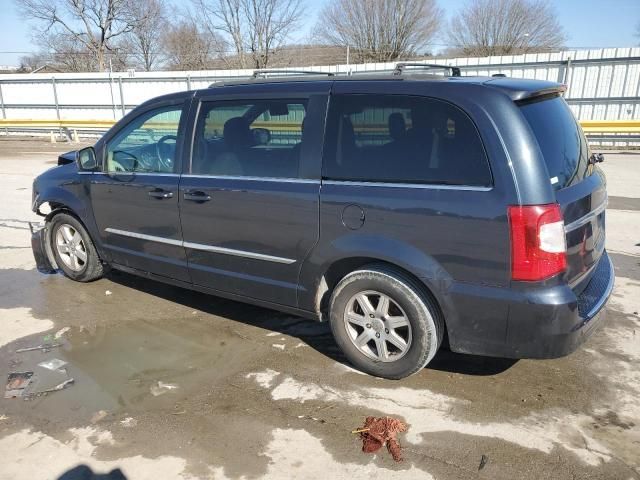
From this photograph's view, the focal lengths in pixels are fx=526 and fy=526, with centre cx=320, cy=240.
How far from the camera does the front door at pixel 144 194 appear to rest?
4.20m

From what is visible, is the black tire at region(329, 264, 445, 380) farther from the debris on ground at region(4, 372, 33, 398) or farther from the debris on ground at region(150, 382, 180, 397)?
the debris on ground at region(4, 372, 33, 398)

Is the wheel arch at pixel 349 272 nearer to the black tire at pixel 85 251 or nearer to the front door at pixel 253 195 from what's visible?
the front door at pixel 253 195

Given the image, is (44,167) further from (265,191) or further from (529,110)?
(529,110)

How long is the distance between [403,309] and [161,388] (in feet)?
5.38

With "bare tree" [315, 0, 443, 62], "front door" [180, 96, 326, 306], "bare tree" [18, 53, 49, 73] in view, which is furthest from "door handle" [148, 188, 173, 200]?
"bare tree" [18, 53, 49, 73]

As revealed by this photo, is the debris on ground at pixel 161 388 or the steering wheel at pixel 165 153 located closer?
the debris on ground at pixel 161 388

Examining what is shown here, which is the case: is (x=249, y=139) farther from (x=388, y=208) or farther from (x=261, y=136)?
(x=388, y=208)

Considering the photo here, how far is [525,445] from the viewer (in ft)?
9.15

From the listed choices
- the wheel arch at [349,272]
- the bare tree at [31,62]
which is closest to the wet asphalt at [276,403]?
the wheel arch at [349,272]

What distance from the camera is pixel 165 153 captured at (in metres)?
4.29

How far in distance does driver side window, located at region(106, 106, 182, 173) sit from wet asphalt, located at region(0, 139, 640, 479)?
4.16 feet

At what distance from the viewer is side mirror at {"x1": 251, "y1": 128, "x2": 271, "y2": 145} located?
375cm

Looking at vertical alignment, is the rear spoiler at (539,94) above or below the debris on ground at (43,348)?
above

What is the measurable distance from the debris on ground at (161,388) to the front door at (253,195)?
862 mm
